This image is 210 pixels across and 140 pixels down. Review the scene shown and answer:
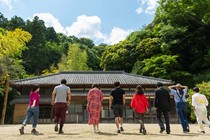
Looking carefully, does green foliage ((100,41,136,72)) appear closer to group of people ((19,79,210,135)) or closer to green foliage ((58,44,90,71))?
green foliage ((58,44,90,71))

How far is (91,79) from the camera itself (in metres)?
25.5

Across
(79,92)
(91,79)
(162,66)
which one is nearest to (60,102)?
(79,92)

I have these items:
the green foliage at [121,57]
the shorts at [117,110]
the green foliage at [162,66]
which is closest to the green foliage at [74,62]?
the green foliage at [121,57]

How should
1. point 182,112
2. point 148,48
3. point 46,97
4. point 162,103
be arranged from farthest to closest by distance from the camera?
point 148,48
point 46,97
point 182,112
point 162,103

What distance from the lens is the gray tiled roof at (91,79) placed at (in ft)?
77.0

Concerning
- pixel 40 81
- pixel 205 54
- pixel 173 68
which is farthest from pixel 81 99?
pixel 205 54

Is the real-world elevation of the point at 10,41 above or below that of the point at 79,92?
above

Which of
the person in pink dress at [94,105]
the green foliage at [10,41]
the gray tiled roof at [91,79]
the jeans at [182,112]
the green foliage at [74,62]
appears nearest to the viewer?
the person in pink dress at [94,105]

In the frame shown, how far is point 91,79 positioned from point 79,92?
9.56ft

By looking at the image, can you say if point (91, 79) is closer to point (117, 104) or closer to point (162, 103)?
point (117, 104)

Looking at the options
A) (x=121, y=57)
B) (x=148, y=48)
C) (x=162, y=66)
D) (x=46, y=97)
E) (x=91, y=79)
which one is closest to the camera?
(x=46, y=97)

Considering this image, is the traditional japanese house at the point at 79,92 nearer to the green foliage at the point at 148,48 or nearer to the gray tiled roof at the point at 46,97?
the gray tiled roof at the point at 46,97

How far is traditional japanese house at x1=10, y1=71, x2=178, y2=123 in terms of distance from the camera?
2138 cm

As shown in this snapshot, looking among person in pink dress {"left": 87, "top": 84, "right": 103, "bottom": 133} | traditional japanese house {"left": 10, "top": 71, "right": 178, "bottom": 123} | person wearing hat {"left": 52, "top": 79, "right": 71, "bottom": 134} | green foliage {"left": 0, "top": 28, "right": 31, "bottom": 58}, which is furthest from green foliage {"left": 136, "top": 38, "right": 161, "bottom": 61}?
person wearing hat {"left": 52, "top": 79, "right": 71, "bottom": 134}
